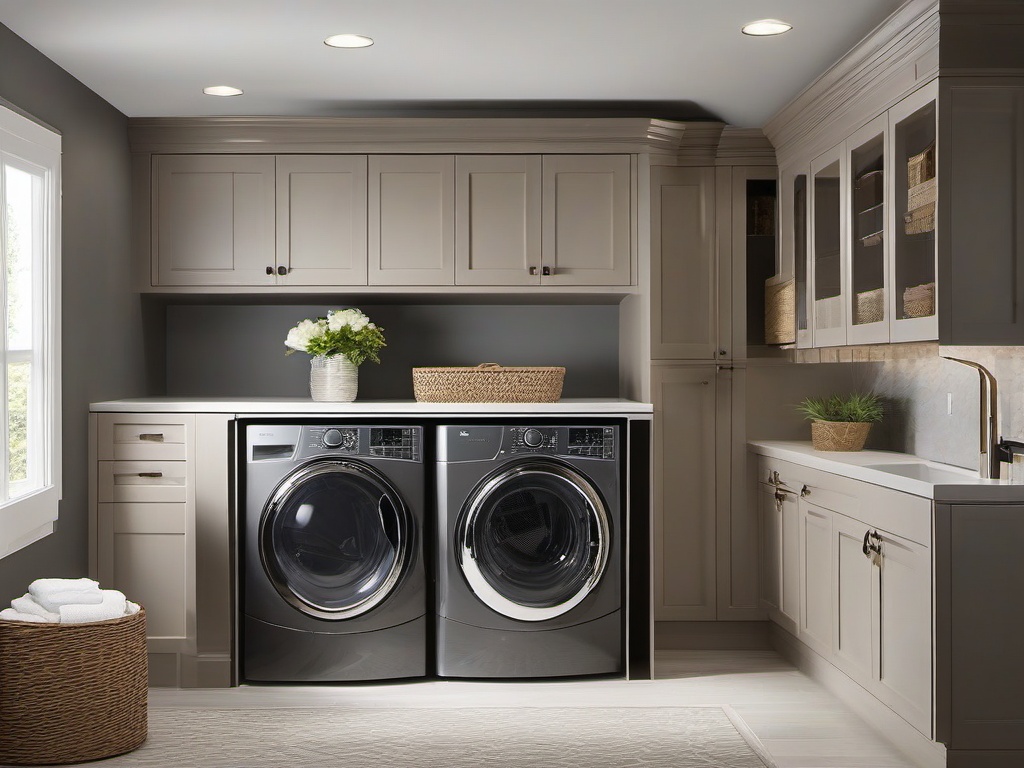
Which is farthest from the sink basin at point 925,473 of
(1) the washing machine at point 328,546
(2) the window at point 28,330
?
(2) the window at point 28,330

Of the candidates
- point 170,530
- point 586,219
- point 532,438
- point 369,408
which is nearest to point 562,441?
point 532,438

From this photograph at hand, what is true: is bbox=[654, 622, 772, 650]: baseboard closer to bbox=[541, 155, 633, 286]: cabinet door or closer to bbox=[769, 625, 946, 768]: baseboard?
bbox=[769, 625, 946, 768]: baseboard

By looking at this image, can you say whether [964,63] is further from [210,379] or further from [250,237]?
[210,379]

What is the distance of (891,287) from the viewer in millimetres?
2854

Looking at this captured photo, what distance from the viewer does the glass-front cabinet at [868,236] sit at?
2.92m

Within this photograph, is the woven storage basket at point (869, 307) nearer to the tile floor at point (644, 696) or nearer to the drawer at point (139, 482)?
the tile floor at point (644, 696)

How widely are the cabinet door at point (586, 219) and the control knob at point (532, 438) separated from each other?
68 centimetres

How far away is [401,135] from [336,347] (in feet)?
2.96

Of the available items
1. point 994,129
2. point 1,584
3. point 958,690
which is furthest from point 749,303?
point 1,584

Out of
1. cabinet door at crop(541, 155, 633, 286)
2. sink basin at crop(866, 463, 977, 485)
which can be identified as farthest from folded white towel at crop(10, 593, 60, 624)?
sink basin at crop(866, 463, 977, 485)

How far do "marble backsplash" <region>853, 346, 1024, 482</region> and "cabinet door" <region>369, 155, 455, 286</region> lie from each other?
1.85 meters

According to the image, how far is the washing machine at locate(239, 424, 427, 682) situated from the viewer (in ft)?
11.1

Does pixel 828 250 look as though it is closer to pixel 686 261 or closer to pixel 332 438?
pixel 686 261

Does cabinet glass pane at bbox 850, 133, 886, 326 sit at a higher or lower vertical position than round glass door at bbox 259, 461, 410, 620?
higher
